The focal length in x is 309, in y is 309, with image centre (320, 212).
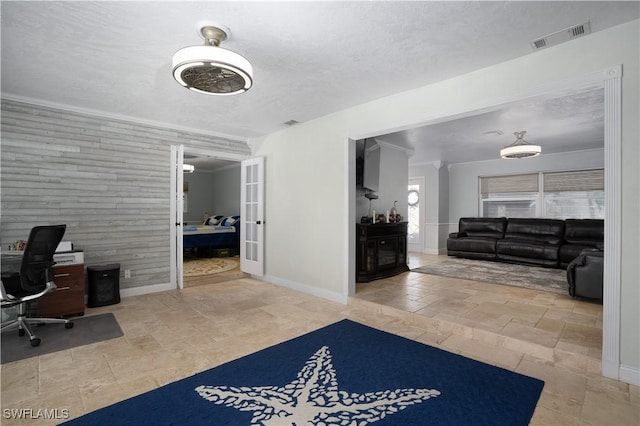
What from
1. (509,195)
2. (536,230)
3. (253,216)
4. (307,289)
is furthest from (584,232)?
(253,216)

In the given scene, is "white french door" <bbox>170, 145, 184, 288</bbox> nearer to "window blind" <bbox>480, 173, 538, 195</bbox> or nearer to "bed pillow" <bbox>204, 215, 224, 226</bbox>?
"bed pillow" <bbox>204, 215, 224, 226</bbox>

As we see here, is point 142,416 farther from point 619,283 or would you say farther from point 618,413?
point 619,283

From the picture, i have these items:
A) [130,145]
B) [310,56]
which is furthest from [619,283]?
[130,145]

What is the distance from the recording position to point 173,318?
144 inches

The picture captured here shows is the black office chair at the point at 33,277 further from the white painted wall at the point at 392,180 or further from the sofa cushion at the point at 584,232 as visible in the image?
the sofa cushion at the point at 584,232

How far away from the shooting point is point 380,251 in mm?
5285

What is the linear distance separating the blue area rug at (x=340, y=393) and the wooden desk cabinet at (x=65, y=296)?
2.31 m

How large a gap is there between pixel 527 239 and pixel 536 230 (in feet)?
0.92

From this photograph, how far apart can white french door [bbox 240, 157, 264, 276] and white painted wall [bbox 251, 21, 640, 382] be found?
0.13m

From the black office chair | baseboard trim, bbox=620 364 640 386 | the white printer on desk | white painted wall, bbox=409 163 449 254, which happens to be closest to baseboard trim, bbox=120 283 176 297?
the white printer on desk

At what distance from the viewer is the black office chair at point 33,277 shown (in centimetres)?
291

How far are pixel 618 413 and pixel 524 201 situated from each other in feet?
22.3

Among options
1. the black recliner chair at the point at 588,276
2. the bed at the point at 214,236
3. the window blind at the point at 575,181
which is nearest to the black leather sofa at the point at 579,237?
the window blind at the point at 575,181

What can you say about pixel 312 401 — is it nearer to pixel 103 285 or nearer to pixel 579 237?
pixel 103 285
